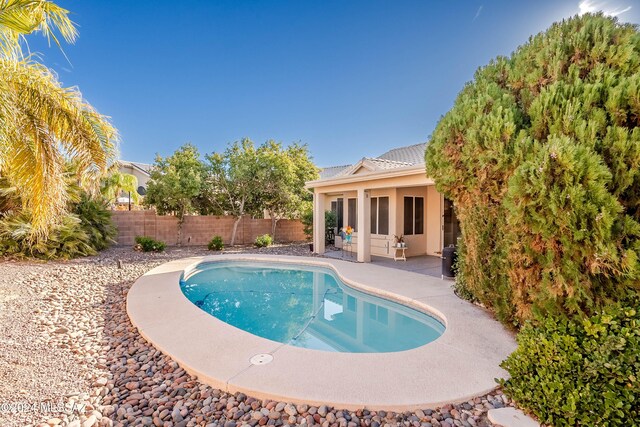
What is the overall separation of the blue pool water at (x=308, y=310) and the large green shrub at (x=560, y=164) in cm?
206

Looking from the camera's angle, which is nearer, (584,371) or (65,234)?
(584,371)

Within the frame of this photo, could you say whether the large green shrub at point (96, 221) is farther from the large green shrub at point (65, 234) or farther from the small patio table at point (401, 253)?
the small patio table at point (401, 253)

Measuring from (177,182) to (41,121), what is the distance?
1049 centimetres

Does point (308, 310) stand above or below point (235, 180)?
below

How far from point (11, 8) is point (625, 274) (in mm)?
8527

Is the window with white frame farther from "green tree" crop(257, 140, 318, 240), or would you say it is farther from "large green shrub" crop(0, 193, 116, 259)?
"large green shrub" crop(0, 193, 116, 259)

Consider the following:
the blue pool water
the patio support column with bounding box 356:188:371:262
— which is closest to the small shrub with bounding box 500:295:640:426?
the blue pool water

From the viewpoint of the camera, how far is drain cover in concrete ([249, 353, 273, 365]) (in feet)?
13.8

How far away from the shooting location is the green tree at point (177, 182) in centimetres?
1630

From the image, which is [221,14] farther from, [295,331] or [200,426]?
[200,426]

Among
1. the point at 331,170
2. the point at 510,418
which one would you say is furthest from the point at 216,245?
the point at 331,170

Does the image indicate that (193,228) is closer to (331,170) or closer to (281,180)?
(281,180)

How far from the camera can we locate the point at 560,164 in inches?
130

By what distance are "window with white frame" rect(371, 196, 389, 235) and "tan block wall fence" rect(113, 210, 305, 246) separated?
817 centimetres
